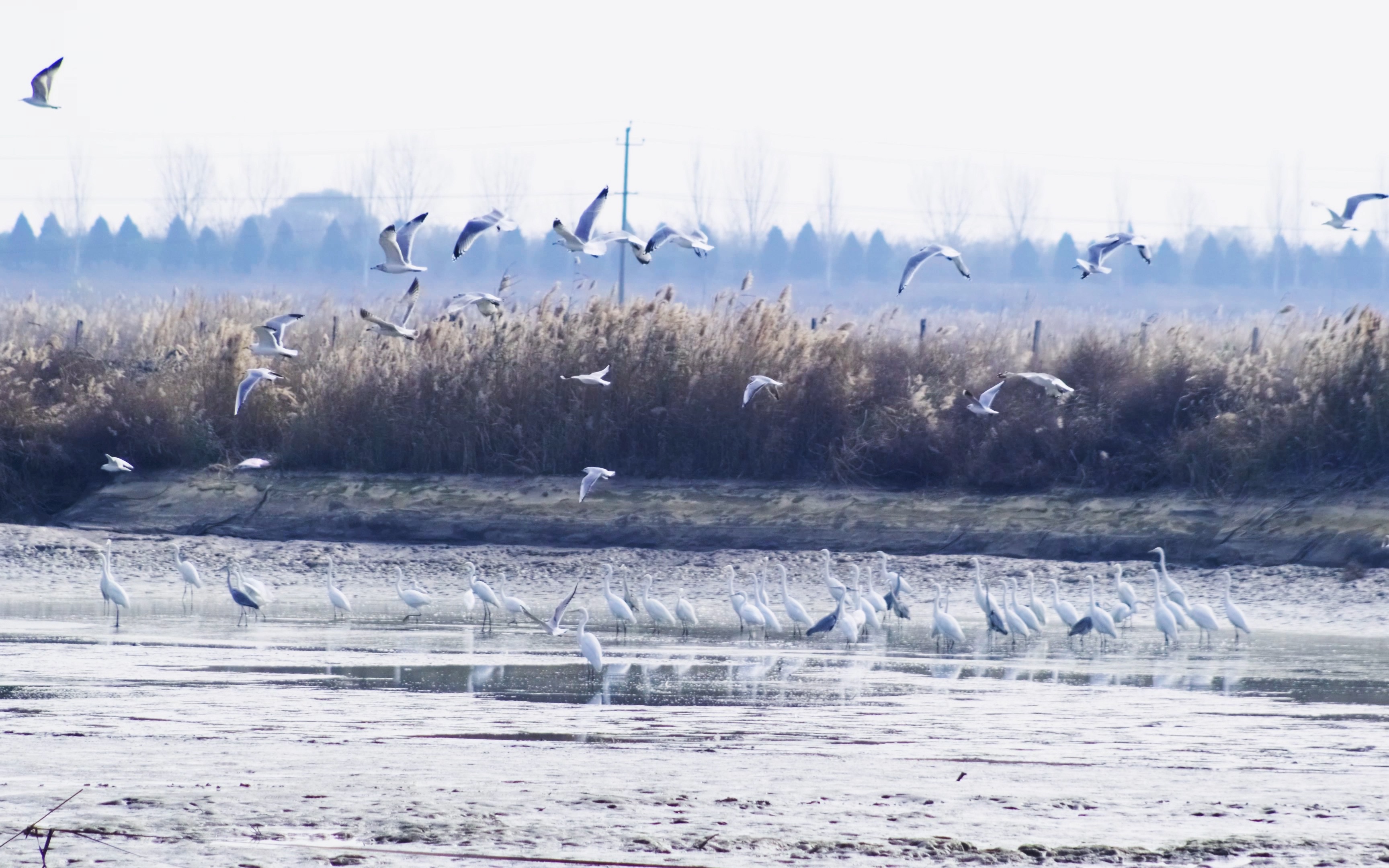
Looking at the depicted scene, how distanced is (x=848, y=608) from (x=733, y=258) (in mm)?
109007

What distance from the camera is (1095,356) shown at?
22.1 metres

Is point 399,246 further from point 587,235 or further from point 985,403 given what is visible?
point 985,403

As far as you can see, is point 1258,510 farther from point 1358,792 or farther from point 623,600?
point 1358,792

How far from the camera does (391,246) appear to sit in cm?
1573

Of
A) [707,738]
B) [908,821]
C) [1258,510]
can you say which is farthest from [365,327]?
[908,821]

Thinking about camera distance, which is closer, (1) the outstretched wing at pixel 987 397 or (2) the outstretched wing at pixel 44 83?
(2) the outstretched wing at pixel 44 83

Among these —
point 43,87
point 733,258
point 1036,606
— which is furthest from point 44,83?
point 733,258

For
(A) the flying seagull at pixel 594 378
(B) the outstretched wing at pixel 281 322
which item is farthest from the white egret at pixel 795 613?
(B) the outstretched wing at pixel 281 322

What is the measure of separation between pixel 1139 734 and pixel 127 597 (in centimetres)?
963

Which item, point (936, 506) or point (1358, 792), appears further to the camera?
point (936, 506)

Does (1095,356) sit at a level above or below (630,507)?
above

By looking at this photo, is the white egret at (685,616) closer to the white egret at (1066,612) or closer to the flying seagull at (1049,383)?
the white egret at (1066,612)

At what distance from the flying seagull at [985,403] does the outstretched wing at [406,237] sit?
230 inches

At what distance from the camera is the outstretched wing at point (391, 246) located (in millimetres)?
15438
